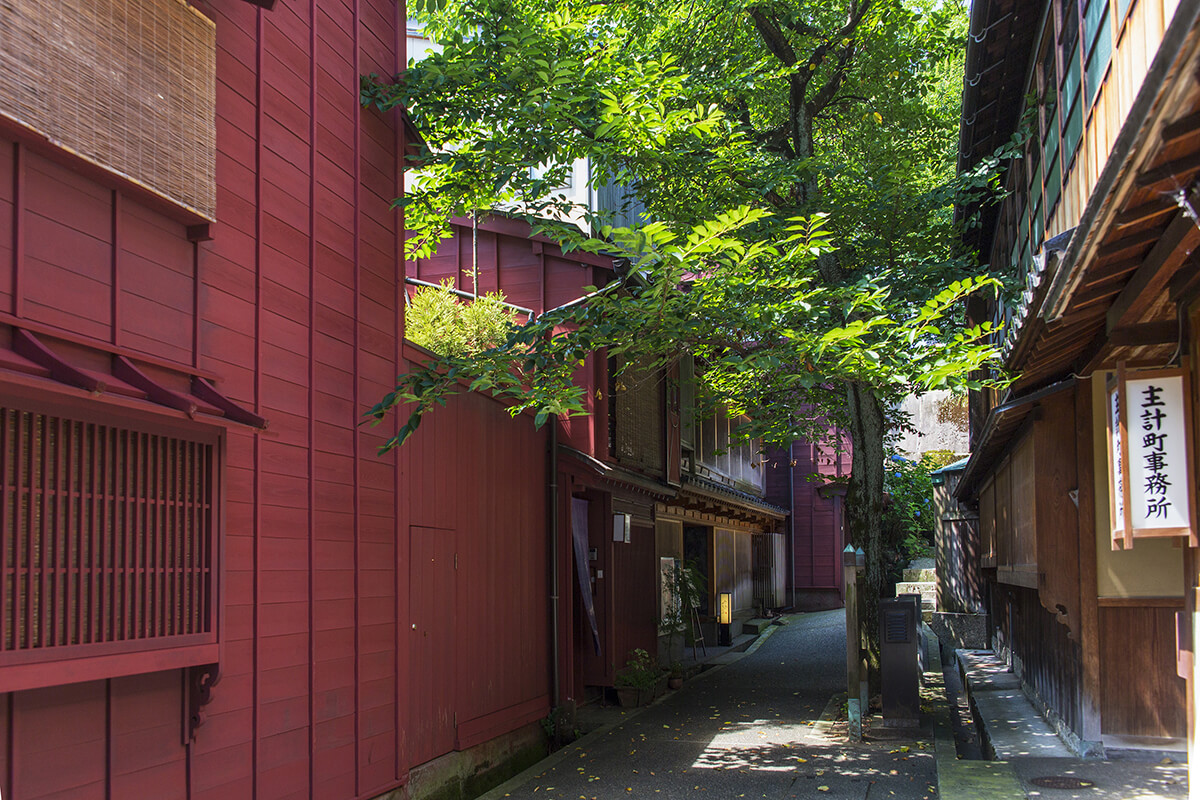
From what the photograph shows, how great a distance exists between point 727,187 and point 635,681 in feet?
23.4

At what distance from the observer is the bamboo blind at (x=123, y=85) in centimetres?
487

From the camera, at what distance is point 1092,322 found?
288 inches

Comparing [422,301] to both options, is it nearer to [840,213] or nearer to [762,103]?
[840,213]

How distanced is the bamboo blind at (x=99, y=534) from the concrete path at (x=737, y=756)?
4858 mm

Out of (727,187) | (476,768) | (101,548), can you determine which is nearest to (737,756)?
(476,768)

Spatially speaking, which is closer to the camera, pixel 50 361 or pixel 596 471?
pixel 50 361

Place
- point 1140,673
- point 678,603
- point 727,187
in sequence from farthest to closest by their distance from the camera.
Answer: point 678,603 → point 727,187 → point 1140,673

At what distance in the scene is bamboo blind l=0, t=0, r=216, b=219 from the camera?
487cm

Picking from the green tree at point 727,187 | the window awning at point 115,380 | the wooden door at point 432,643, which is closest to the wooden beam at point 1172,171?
the green tree at point 727,187

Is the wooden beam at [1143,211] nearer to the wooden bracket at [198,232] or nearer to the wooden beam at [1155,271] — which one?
the wooden beam at [1155,271]

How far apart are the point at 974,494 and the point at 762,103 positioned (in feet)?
31.7

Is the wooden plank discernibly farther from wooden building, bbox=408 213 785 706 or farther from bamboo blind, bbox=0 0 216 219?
bamboo blind, bbox=0 0 216 219

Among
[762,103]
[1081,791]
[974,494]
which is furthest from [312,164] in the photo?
[974,494]

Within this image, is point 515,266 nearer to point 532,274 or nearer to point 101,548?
point 532,274
